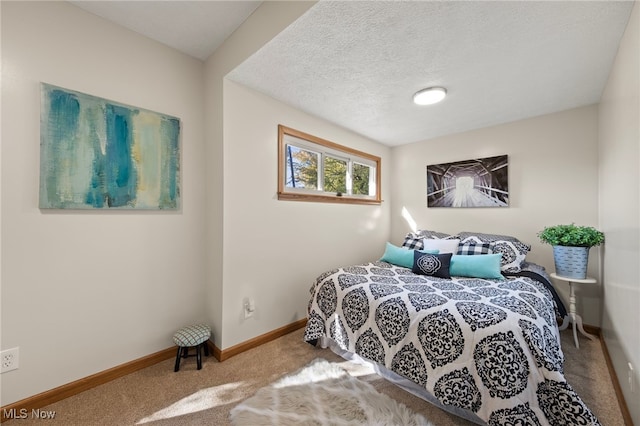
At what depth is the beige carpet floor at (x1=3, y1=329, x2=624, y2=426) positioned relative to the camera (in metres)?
1.47

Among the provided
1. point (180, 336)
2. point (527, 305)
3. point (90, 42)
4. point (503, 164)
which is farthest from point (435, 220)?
point (90, 42)

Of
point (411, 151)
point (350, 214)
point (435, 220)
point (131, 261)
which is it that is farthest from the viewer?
point (411, 151)

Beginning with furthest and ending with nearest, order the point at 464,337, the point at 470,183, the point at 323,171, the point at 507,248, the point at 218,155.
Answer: the point at 470,183, the point at 323,171, the point at 507,248, the point at 218,155, the point at 464,337

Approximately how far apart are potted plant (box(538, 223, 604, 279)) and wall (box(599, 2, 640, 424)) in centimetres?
10

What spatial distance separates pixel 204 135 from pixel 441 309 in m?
2.28

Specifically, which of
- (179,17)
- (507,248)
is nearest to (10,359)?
(179,17)

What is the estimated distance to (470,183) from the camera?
3266 mm

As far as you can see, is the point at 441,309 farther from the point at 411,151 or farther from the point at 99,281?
the point at 411,151

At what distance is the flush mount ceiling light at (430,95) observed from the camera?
2254 mm

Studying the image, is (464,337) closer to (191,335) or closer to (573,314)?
(573,314)

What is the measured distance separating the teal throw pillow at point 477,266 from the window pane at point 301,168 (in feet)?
5.22

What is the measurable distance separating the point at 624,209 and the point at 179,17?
3088 mm

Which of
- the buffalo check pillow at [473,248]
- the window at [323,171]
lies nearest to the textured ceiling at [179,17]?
the window at [323,171]

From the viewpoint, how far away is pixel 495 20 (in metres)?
1.49
